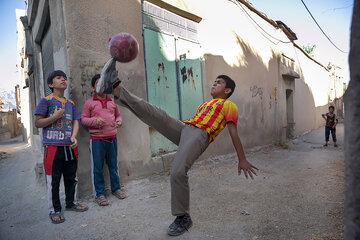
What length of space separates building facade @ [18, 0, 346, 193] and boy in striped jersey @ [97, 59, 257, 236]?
1.39 m

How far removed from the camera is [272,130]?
28.8 feet

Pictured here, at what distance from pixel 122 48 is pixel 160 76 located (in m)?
2.29

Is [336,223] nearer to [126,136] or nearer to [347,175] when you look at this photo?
[347,175]

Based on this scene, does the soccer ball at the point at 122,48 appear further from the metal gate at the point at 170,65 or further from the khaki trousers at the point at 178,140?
the metal gate at the point at 170,65

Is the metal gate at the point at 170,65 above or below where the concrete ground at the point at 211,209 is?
above

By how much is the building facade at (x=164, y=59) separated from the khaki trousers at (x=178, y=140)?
141 centimetres

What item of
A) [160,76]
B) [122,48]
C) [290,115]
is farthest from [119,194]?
[290,115]

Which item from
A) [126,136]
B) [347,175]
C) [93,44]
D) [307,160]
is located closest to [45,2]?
[93,44]

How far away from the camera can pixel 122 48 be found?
8.03 feet

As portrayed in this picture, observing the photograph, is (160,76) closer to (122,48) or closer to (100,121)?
(100,121)

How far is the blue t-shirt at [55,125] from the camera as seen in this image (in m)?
2.72

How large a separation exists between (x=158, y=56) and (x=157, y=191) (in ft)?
8.71

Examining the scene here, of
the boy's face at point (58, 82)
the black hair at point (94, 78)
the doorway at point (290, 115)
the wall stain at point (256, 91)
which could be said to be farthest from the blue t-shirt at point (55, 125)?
the doorway at point (290, 115)

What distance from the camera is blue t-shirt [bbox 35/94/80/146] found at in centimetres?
272
